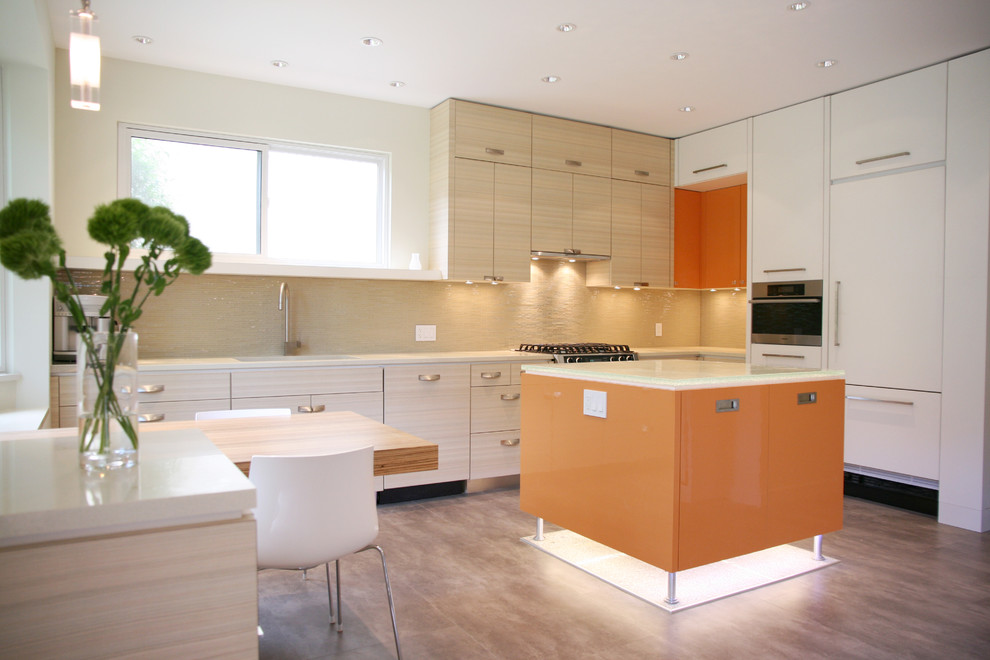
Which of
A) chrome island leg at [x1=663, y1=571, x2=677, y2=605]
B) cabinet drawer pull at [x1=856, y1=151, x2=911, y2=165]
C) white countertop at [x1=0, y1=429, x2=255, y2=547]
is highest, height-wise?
cabinet drawer pull at [x1=856, y1=151, x2=911, y2=165]

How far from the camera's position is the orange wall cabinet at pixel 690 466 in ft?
8.57

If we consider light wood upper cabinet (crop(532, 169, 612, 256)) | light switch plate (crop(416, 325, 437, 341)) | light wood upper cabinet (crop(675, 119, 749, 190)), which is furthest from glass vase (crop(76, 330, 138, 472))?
light wood upper cabinet (crop(675, 119, 749, 190))

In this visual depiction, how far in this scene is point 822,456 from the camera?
3.09 meters

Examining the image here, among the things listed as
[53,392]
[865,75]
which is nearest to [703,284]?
[865,75]

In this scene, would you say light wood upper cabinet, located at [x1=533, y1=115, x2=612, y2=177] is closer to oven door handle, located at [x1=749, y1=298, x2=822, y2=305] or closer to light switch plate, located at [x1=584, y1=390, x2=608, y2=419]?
oven door handle, located at [x1=749, y1=298, x2=822, y2=305]

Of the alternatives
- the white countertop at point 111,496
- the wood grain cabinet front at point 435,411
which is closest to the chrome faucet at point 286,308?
the wood grain cabinet front at point 435,411

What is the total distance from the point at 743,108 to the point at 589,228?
132 centimetres

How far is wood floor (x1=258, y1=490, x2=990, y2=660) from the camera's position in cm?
231

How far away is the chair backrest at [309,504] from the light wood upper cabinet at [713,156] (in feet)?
13.3

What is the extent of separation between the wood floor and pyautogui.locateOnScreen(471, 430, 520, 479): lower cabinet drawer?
877 mm

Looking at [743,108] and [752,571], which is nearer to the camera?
[752,571]

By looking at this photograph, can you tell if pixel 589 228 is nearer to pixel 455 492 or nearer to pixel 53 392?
pixel 455 492

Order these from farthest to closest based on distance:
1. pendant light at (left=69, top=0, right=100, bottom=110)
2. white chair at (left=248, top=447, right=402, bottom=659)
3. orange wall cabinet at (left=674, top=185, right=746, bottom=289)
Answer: orange wall cabinet at (left=674, top=185, right=746, bottom=289) < white chair at (left=248, top=447, right=402, bottom=659) < pendant light at (left=69, top=0, right=100, bottom=110)

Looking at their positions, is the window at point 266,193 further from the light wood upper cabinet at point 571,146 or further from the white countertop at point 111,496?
the white countertop at point 111,496
